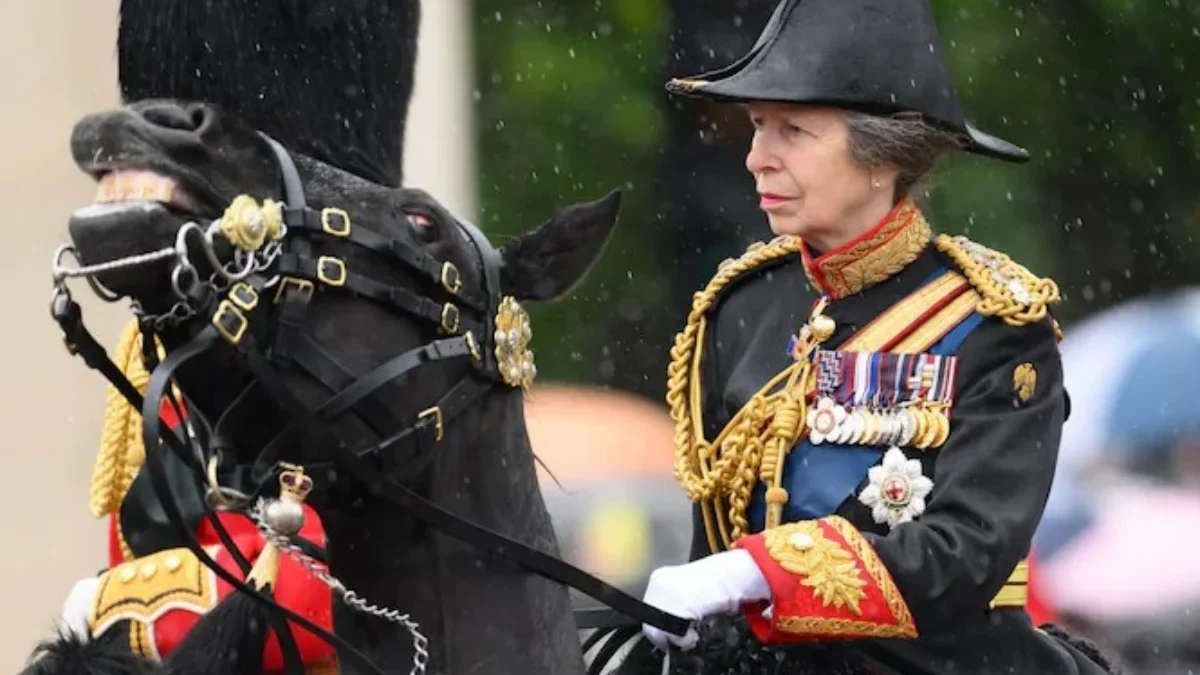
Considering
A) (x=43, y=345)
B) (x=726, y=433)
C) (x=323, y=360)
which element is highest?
(x=323, y=360)

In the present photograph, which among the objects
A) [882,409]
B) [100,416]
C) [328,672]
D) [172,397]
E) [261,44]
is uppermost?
[261,44]

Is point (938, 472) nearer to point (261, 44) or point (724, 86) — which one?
point (724, 86)

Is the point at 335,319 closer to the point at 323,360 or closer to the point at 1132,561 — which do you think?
the point at 323,360

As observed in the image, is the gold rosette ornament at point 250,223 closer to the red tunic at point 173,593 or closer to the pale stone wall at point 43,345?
the red tunic at point 173,593

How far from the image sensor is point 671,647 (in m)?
4.05

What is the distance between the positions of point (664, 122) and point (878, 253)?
17.6 feet

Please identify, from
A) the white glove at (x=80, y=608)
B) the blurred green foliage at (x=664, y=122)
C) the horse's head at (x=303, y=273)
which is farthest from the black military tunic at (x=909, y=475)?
the blurred green foliage at (x=664, y=122)

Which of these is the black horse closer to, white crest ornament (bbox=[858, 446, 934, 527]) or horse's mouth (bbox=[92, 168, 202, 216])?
horse's mouth (bbox=[92, 168, 202, 216])

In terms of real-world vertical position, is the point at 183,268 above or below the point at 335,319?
above

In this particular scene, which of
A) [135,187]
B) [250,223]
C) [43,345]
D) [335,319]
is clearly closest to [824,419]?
[335,319]

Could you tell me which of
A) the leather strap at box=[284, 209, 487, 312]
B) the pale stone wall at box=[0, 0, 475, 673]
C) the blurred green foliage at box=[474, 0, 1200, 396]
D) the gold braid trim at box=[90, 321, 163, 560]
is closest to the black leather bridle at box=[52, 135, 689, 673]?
the leather strap at box=[284, 209, 487, 312]

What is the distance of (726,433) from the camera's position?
4.47 m

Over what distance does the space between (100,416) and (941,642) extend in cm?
528

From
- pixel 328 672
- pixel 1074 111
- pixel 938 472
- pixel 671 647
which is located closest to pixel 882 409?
pixel 938 472
